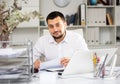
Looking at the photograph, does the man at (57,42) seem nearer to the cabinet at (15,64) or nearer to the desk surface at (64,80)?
the desk surface at (64,80)

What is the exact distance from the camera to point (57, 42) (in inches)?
107

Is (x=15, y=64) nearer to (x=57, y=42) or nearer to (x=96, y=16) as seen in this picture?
(x=57, y=42)

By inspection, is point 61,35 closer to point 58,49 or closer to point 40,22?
point 58,49

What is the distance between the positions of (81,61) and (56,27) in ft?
2.69

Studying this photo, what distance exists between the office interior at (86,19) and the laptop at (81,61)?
2404 millimetres

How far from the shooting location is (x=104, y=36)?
4660 millimetres

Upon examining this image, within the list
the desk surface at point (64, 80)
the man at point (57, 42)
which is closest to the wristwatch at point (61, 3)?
the man at point (57, 42)

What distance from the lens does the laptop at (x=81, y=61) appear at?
5.97 feet

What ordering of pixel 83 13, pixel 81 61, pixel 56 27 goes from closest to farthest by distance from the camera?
pixel 81 61, pixel 56 27, pixel 83 13

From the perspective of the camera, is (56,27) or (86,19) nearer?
(56,27)

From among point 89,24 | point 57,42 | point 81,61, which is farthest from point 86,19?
point 81,61

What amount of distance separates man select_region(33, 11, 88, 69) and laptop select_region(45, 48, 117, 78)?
68 centimetres

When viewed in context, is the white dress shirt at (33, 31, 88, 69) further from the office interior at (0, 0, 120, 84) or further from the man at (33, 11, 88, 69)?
the office interior at (0, 0, 120, 84)

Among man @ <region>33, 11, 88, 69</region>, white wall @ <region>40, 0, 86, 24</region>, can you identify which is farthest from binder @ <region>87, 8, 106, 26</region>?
man @ <region>33, 11, 88, 69</region>
